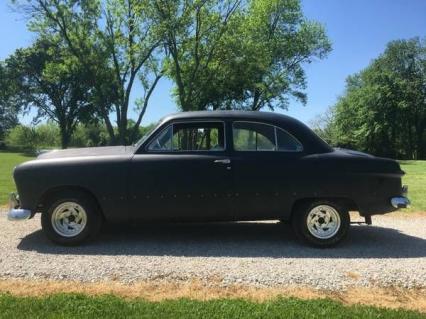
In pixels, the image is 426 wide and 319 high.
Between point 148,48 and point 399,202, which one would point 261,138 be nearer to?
point 399,202

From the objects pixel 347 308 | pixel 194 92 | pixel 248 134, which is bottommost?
pixel 347 308


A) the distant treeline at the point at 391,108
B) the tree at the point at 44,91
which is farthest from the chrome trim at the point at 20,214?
the distant treeline at the point at 391,108

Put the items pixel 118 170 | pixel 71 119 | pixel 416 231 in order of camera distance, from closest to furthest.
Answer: pixel 118 170
pixel 416 231
pixel 71 119

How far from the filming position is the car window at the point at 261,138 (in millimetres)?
7340

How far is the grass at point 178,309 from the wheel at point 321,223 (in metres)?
2.38

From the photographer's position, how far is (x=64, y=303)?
4695 millimetres

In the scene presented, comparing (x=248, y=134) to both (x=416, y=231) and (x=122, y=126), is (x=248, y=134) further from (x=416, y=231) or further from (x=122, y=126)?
(x=122, y=126)

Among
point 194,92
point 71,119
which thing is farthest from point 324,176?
point 71,119

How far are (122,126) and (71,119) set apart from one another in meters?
29.3

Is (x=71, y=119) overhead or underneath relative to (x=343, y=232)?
overhead

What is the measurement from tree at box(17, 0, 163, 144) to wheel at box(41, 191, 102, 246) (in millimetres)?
25434

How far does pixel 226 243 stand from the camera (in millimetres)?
7352

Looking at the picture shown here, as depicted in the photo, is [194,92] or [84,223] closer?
[84,223]

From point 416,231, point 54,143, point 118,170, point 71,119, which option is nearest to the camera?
point 118,170
